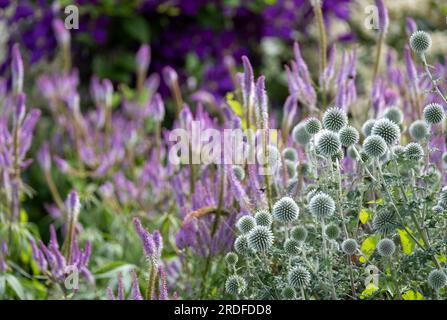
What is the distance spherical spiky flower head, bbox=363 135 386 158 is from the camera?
1563 mm

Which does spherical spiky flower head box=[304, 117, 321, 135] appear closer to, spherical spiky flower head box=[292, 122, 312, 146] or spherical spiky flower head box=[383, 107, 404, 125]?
spherical spiky flower head box=[292, 122, 312, 146]

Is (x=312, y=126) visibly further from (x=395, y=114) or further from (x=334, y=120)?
(x=395, y=114)

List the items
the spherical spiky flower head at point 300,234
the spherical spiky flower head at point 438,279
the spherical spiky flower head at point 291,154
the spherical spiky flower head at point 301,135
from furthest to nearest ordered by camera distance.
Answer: the spherical spiky flower head at point 291,154 → the spherical spiky flower head at point 301,135 → the spherical spiky flower head at point 300,234 → the spherical spiky flower head at point 438,279

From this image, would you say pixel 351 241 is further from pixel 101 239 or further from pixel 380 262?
pixel 101 239

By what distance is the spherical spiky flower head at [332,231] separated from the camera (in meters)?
1.66

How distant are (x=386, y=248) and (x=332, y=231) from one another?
127mm

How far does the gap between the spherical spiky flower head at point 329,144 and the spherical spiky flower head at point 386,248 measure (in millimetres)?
198

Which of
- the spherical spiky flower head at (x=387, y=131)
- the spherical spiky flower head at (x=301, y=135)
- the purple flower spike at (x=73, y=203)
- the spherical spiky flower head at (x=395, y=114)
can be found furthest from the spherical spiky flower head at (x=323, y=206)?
the purple flower spike at (x=73, y=203)

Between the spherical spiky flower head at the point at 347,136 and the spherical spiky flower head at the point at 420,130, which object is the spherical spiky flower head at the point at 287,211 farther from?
the spherical spiky flower head at the point at 420,130

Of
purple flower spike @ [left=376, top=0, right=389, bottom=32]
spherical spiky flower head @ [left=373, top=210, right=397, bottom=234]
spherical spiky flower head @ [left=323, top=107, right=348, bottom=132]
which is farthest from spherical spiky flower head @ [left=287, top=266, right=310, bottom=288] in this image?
purple flower spike @ [left=376, top=0, right=389, bottom=32]

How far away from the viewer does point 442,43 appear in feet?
14.4

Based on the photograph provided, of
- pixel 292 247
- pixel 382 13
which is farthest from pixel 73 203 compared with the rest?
pixel 382 13

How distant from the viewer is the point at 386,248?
1588 millimetres
